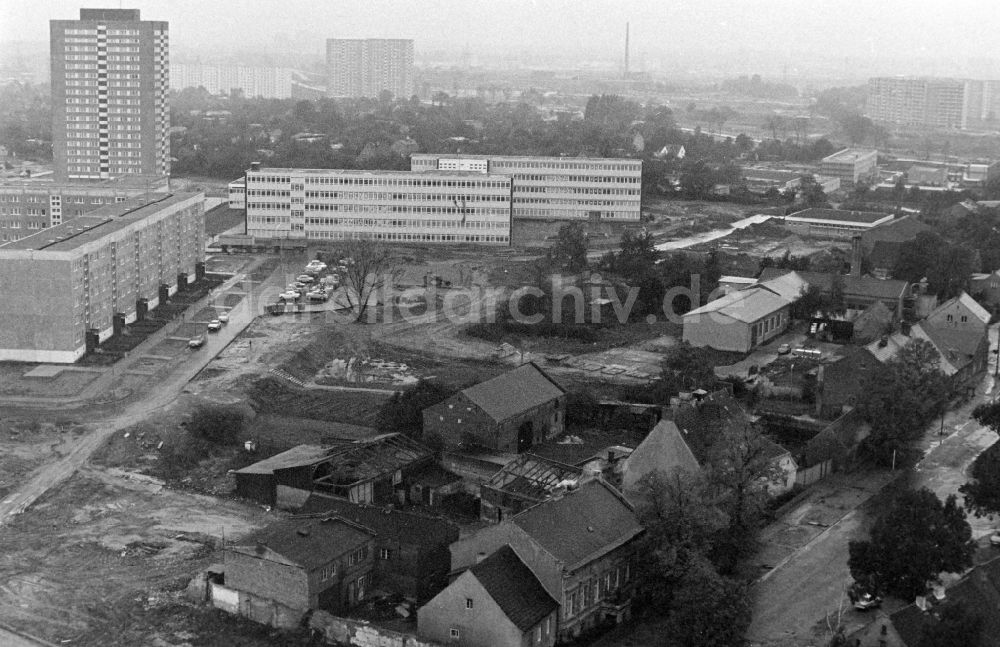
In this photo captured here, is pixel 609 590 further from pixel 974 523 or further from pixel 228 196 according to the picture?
pixel 228 196

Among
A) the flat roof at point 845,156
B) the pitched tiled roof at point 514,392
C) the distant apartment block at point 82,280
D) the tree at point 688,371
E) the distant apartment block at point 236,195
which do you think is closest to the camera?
the pitched tiled roof at point 514,392

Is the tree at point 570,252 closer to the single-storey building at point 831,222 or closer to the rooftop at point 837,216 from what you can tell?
the single-storey building at point 831,222

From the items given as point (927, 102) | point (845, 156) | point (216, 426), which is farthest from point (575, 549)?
point (927, 102)

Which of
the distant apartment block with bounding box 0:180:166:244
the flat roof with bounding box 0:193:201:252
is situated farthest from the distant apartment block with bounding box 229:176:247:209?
the flat roof with bounding box 0:193:201:252

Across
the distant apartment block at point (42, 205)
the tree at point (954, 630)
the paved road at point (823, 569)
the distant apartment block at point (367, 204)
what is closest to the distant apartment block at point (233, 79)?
the distant apartment block at point (367, 204)

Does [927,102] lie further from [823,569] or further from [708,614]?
[708,614]

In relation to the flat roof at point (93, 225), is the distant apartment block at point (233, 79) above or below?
above
